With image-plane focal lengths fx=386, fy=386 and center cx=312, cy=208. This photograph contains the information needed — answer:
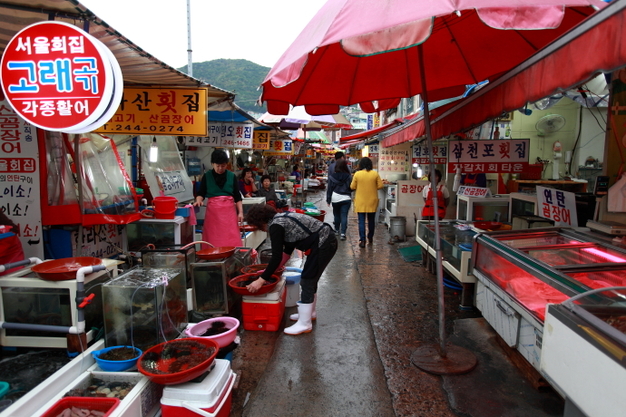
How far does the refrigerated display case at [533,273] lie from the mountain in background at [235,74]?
2019 centimetres

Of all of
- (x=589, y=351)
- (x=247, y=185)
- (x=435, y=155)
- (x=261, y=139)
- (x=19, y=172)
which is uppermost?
(x=261, y=139)

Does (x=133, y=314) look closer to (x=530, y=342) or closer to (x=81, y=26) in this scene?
(x=81, y=26)

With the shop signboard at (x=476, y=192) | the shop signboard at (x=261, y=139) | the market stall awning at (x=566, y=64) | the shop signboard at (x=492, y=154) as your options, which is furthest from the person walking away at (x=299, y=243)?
the shop signboard at (x=261, y=139)

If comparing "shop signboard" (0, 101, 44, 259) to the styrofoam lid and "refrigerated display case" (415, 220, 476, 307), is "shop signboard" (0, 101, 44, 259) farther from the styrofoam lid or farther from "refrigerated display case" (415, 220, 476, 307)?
"refrigerated display case" (415, 220, 476, 307)

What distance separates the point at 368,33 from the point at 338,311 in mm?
3830

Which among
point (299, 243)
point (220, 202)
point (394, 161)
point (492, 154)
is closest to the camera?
point (299, 243)

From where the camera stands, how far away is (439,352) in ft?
13.4

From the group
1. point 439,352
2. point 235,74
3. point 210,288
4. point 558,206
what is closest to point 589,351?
point 439,352

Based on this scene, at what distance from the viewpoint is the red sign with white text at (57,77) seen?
3.17 metres

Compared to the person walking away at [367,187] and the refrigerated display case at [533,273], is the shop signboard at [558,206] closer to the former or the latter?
the refrigerated display case at [533,273]

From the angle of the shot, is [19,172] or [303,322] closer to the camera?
[19,172]

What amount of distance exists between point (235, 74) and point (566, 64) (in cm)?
2866

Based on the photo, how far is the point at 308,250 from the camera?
15.2 ft

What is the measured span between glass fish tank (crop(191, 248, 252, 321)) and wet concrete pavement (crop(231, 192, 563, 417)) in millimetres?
468
